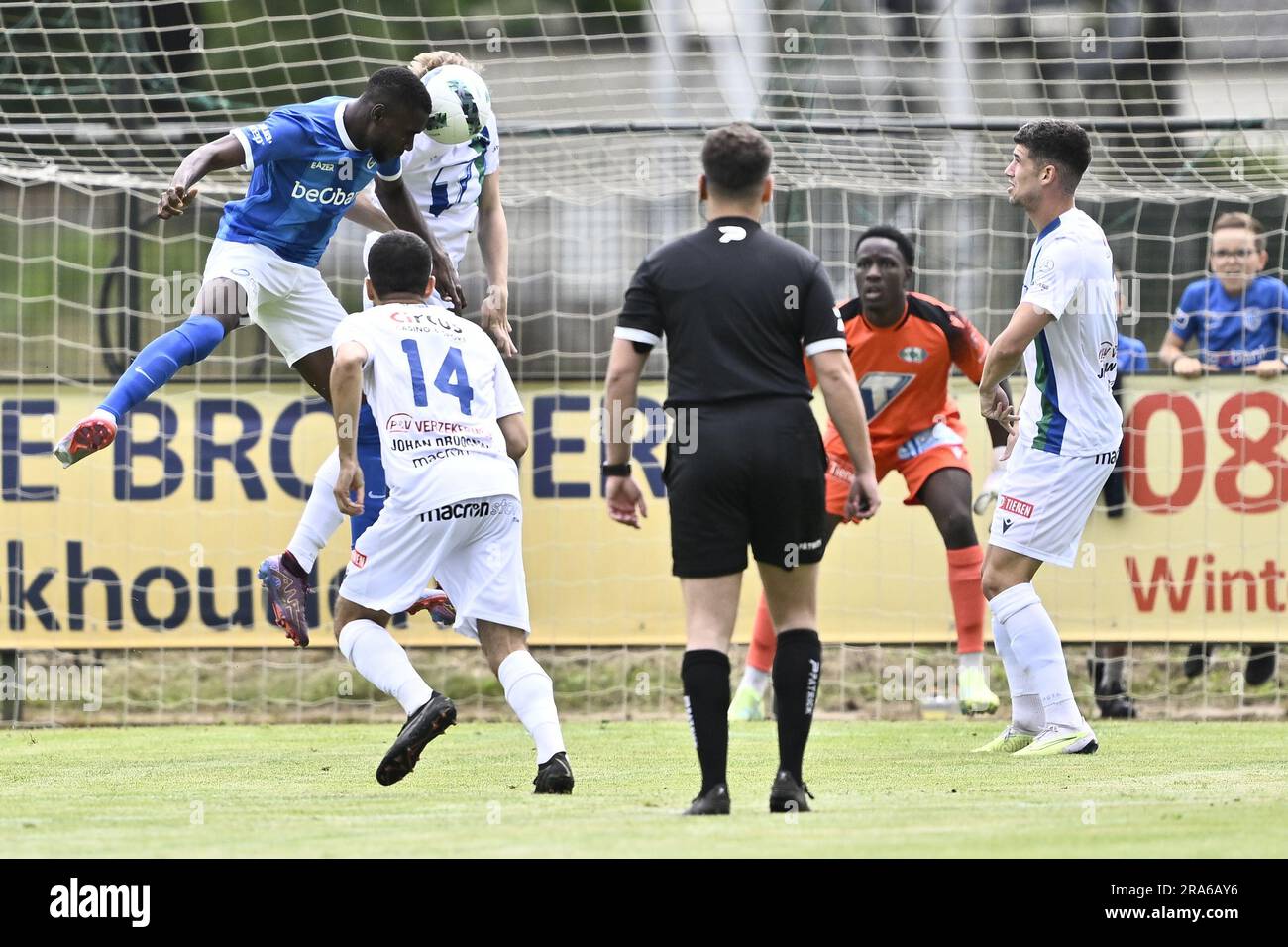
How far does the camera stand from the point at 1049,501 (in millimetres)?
6758

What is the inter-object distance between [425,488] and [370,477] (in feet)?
5.47

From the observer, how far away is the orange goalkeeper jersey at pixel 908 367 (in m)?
8.84

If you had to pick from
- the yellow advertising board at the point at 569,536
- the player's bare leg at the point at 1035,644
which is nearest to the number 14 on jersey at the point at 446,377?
the player's bare leg at the point at 1035,644

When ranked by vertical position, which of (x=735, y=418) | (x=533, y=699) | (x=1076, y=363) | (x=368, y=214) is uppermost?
(x=368, y=214)

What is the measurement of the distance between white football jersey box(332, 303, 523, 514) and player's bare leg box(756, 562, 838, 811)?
4.09 feet

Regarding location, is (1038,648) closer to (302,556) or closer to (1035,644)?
(1035,644)

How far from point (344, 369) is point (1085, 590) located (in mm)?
5505

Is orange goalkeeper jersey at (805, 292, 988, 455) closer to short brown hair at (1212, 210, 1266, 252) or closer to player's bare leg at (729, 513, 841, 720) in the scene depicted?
player's bare leg at (729, 513, 841, 720)

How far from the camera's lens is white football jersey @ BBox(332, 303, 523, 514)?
582 centimetres

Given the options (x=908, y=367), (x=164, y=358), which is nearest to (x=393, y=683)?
(x=164, y=358)

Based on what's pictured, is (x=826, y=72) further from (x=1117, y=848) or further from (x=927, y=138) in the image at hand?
(x=1117, y=848)

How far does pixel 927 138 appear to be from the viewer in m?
10.7

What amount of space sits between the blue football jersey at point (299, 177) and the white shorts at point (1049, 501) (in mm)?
2720

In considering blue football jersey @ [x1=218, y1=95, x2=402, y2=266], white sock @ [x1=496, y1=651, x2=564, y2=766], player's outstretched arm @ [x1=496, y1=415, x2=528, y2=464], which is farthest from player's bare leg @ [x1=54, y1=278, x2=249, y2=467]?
white sock @ [x1=496, y1=651, x2=564, y2=766]
